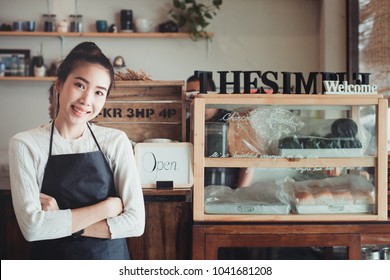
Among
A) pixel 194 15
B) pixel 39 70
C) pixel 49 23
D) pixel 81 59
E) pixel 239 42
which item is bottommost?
pixel 81 59

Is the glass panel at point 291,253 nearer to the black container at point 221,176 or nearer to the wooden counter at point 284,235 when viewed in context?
the wooden counter at point 284,235

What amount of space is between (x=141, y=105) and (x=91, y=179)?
1.03 ft

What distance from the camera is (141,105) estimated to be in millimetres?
1554

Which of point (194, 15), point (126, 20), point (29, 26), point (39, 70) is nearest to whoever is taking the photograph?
point (29, 26)

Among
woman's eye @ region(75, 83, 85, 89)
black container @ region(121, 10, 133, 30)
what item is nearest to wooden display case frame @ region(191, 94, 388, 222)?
woman's eye @ region(75, 83, 85, 89)

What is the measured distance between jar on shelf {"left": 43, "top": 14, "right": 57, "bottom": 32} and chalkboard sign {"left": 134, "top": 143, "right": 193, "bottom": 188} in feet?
4.10

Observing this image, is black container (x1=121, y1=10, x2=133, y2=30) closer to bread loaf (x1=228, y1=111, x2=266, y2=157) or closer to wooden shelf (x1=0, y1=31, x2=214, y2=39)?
wooden shelf (x1=0, y1=31, x2=214, y2=39)

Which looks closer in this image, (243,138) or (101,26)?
(243,138)

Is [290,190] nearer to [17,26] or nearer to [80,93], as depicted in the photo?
[80,93]

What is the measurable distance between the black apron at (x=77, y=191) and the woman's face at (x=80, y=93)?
65 mm

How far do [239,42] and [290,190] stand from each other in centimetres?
106

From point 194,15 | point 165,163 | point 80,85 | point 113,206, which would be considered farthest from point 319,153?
point 194,15

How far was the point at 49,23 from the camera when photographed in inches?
96.7

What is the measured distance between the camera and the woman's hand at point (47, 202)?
1349 millimetres
